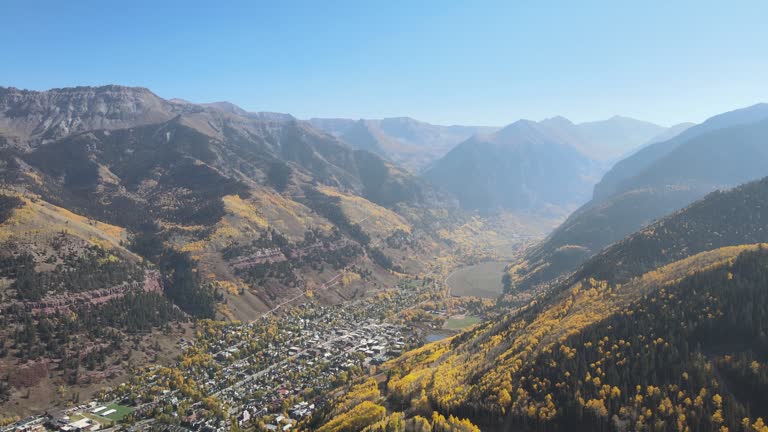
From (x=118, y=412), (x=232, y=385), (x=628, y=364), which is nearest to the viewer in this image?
(x=628, y=364)

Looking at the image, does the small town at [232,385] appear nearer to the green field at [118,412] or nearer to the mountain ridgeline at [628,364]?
the green field at [118,412]

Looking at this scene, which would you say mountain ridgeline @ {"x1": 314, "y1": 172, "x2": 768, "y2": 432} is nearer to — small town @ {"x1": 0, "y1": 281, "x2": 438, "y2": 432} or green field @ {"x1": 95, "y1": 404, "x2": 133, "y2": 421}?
small town @ {"x1": 0, "y1": 281, "x2": 438, "y2": 432}

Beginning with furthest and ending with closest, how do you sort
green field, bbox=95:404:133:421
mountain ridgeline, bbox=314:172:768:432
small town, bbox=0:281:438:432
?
green field, bbox=95:404:133:421, small town, bbox=0:281:438:432, mountain ridgeline, bbox=314:172:768:432

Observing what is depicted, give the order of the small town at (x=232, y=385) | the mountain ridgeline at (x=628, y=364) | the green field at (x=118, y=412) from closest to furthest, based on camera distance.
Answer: the mountain ridgeline at (x=628, y=364) < the small town at (x=232, y=385) < the green field at (x=118, y=412)

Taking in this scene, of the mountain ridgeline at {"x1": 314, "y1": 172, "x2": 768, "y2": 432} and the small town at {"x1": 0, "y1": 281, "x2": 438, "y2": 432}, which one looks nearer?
the mountain ridgeline at {"x1": 314, "y1": 172, "x2": 768, "y2": 432}

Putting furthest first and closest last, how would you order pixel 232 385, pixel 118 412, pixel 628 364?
pixel 232 385
pixel 118 412
pixel 628 364

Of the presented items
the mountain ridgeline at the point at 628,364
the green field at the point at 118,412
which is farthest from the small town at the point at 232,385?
the mountain ridgeline at the point at 628,364

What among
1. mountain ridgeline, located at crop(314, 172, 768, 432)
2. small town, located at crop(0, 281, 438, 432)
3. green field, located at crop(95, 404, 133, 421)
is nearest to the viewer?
mountain ridgeline, located at crop(314, 172, 768, 432)

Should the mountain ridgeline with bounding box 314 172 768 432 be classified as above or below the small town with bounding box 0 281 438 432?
above

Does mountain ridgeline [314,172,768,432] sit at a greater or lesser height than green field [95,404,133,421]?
greater

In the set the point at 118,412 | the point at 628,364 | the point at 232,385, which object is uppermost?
the point at 628,364

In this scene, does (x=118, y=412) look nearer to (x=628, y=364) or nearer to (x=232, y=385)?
(x=232, y=385)

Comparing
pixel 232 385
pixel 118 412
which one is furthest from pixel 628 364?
pixel 118 412

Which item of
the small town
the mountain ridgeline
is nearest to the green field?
the small town
